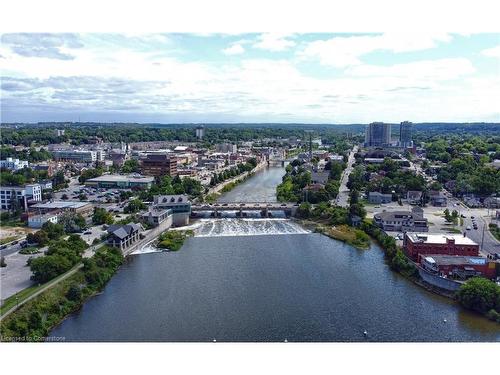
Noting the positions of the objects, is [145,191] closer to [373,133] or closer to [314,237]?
[314,237]

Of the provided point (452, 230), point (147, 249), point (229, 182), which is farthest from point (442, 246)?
point (229, 182)

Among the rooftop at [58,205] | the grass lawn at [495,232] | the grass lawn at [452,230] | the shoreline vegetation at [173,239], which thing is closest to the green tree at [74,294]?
the shoreline vegetation at [173,239]

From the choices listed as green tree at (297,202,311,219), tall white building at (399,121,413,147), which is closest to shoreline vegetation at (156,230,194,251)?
green tree at (297,202,311,219)

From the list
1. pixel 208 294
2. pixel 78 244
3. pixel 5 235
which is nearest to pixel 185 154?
pixel 5 235

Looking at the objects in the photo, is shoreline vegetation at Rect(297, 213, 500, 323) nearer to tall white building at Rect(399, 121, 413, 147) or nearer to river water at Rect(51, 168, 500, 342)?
river water at Rect(51, 168, 500, 342)

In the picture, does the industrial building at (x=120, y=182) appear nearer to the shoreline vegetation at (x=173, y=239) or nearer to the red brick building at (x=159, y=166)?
the red brick building at (x=159, y=166)

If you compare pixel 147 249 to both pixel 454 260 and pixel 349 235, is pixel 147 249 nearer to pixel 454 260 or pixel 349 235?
pixel 349 235

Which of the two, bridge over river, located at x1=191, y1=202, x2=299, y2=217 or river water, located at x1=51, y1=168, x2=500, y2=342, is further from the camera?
bridge over river, located at x1=191, y1=202, x2=299, y2=217
